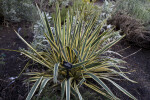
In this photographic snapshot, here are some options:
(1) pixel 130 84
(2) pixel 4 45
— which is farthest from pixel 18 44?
(1) pixel 130 84

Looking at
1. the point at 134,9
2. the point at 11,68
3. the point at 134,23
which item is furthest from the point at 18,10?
the point at 134,9

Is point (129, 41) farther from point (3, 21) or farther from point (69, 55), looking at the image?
point (3, 21)

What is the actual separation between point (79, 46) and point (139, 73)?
4.35 ft

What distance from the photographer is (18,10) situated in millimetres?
3639

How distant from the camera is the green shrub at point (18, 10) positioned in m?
3.45

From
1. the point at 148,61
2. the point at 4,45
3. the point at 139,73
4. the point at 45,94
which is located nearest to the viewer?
the point at 45,94

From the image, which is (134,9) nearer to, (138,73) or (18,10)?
(138,73)

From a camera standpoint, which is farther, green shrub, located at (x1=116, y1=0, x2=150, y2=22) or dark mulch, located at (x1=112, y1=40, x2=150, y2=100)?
green shrub, located at (x1=116, y1=0, x2=150, y2=22)

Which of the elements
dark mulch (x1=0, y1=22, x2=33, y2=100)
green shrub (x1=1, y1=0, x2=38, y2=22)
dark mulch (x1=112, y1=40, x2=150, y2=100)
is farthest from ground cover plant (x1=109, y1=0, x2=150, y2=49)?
dark mulch (x1=0, y1=22, x2=33, y2=100)

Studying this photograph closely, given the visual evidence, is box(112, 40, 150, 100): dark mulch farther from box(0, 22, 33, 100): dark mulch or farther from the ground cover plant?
box(0, 22, 33, 100): dark mulch

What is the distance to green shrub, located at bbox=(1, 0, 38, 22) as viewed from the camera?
136 inches

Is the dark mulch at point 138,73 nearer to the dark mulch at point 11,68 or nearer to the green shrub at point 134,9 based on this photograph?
the green shrub at point 134,9

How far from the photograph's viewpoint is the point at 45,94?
1812mm

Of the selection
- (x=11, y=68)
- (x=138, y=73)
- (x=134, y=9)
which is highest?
(x=134, y=9)
